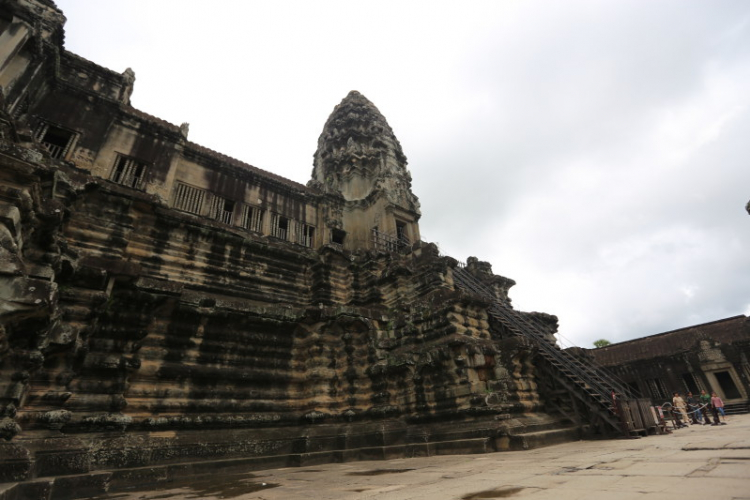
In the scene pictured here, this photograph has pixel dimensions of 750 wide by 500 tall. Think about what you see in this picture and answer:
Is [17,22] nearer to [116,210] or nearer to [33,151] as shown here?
[116,210]

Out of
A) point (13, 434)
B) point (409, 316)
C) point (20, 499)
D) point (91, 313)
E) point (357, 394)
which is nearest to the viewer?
point (20, 499)

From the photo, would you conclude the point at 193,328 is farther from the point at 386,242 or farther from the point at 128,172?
the point at 386,242

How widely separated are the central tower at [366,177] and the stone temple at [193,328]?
2271 millimetres

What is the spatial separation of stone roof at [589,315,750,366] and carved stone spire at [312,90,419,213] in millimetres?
21519

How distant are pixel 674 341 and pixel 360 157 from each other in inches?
1022

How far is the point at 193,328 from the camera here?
398 inches

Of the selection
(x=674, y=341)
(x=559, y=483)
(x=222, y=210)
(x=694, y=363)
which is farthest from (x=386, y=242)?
(x=674, y=341)

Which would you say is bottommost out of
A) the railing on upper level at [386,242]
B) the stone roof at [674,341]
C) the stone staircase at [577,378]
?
the stone staircase at [577,378]

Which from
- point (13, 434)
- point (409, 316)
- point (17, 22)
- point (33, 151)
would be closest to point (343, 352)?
point (409, 316)

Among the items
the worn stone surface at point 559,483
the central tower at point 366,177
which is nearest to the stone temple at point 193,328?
the central tower at point 366,177

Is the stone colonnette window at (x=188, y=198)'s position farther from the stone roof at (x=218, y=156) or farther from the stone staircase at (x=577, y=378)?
the stone staircase at (x=577, y=378)

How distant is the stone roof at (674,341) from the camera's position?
22.5 meters

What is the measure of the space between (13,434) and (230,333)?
17.2 feet

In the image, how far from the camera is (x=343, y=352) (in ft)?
39.2
